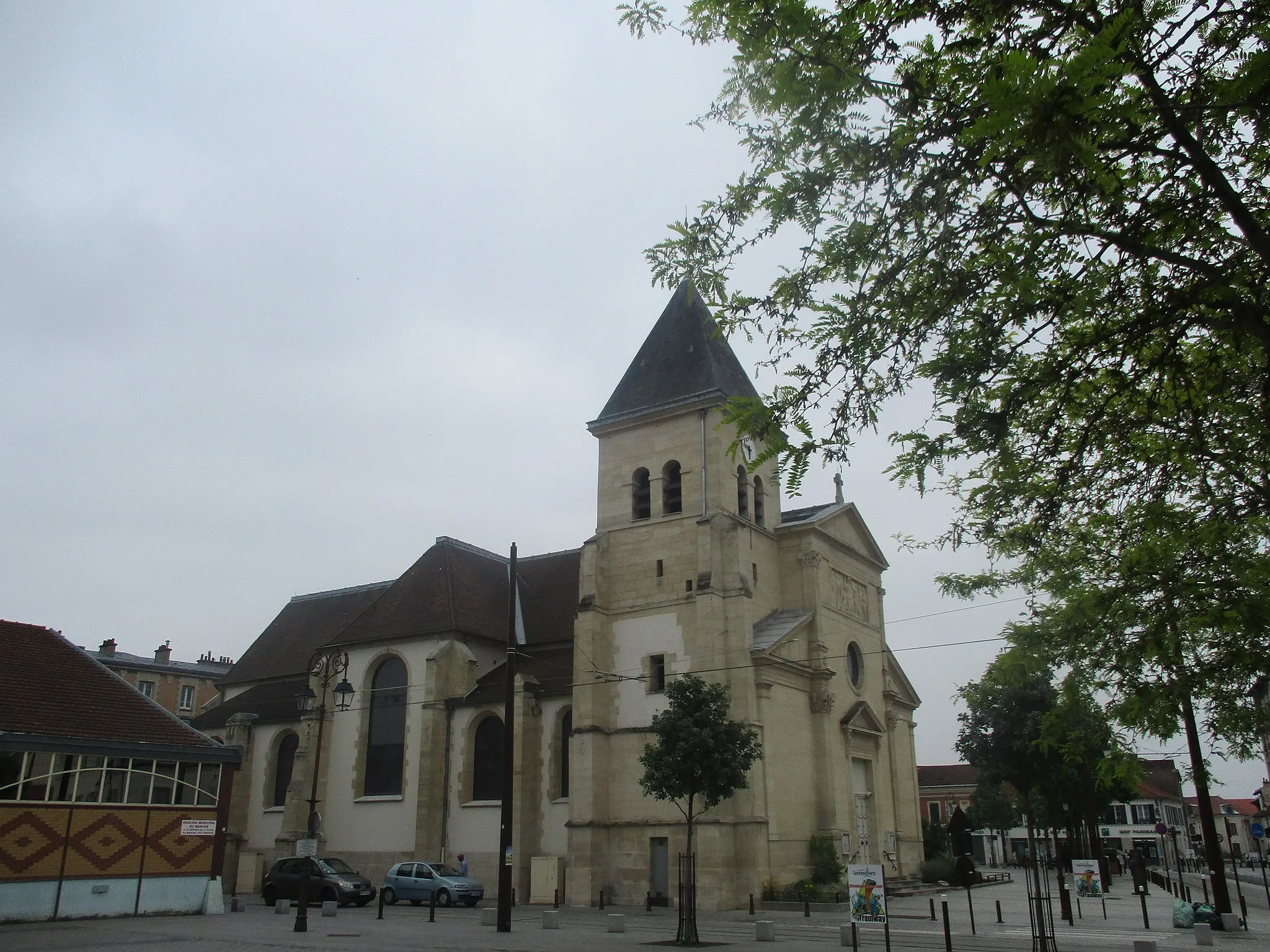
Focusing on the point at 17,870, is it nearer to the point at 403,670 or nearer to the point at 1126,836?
the point at 403,670

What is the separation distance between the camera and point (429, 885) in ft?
96.2

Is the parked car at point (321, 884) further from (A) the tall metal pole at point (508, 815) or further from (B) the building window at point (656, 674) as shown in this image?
(B) the building window at point (656, 674)

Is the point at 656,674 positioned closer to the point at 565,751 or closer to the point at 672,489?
the point at 565,751

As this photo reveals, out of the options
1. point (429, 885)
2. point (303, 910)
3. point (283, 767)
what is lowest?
point (429, 885)

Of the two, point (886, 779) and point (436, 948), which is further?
point (886, 779)

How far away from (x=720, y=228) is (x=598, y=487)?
27355mm

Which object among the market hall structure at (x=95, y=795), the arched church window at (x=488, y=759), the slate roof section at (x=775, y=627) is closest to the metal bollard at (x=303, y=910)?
the market hall structure at (x=95, y=795)

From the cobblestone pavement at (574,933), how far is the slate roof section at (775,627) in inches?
301

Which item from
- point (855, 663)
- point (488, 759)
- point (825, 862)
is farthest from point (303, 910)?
point (855, 663)

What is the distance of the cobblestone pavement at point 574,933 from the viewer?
1639 centimetres

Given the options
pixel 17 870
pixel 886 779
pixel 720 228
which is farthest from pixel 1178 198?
pixel 886 779

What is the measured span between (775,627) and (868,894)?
17.3 meters

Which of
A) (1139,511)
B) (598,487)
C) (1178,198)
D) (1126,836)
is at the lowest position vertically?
(1126,836)

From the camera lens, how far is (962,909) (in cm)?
2764
